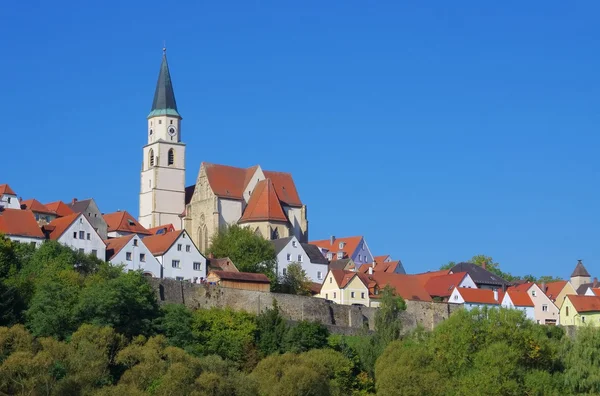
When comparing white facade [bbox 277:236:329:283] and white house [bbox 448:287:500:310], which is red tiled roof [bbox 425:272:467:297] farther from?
white facade [bbox 277:236:329:283]

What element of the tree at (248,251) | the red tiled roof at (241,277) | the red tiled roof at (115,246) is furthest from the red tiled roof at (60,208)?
the red tiled roof at (241,277)

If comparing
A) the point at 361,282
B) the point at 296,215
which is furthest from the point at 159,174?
the point at 361,282

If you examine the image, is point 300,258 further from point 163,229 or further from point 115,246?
point 115,246

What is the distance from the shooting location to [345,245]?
115 meters

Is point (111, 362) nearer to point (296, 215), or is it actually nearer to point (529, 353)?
point (529, 353)

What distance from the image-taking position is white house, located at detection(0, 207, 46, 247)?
83.3 metres

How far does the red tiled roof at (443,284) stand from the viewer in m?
101

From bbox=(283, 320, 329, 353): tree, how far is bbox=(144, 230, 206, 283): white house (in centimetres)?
1249

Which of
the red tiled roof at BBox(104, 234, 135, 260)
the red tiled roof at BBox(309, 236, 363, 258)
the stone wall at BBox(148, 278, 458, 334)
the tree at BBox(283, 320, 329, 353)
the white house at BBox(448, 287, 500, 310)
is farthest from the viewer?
the red tiled roof at BBox(309, 236, 363, 258)

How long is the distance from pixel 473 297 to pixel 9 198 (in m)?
35.1

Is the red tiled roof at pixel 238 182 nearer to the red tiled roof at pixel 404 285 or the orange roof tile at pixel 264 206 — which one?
the orange roof tile at pixel 264 206

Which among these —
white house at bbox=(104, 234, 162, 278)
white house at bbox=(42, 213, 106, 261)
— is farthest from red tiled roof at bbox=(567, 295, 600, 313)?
white house at bbox=(42, 213, 106, 261)

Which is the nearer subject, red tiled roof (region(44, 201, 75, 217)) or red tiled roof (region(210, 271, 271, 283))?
red tiled roof (region(210, 271, 271, 283))

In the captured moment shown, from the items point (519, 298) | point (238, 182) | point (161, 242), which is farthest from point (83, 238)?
point (519, 298)
